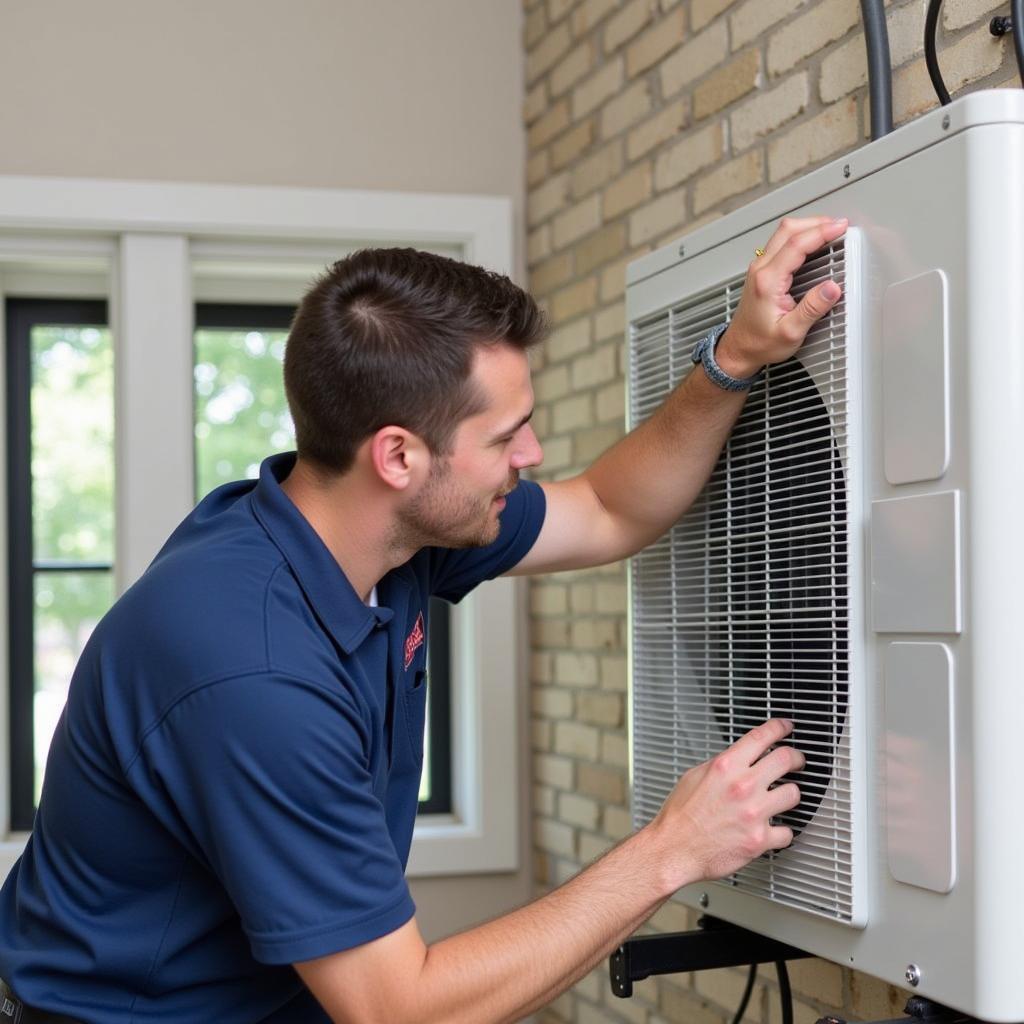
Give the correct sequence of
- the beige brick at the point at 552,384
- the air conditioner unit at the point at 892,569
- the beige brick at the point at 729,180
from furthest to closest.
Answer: the beige brick at the point at 552,384 → the beige brick at the point at 729,180 → the air conditioner unit at the point at 892,569

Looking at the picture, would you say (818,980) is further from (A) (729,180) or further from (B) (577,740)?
(A) (729,180)

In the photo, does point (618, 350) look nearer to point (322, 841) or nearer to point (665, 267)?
point (665, 267)

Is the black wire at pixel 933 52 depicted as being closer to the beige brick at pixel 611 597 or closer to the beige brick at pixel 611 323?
the beige brick at pixel 611 323

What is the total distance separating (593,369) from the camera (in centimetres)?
245

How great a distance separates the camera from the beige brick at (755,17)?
179 centimetres

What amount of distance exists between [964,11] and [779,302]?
1.23ft

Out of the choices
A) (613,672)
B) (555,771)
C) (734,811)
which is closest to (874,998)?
(734,811)

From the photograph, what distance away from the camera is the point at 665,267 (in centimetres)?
162

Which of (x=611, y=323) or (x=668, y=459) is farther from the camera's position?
(x=611, y=323)

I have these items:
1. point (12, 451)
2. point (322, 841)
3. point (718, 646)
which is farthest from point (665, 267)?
point (12, 451)

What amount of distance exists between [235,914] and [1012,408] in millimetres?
906

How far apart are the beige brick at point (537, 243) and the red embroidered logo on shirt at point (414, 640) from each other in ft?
3.88

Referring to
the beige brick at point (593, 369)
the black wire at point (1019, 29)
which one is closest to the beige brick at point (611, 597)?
the beige brick at point (593, 369)

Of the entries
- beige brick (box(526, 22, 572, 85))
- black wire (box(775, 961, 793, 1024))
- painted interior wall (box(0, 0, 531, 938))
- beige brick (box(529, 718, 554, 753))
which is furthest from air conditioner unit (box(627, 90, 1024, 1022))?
painted interior wall (box(0, 0, 531, 938))
